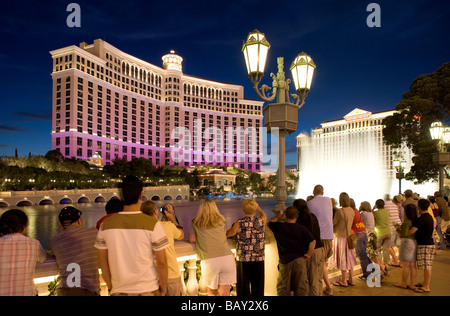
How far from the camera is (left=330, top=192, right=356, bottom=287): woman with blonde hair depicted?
6711mm

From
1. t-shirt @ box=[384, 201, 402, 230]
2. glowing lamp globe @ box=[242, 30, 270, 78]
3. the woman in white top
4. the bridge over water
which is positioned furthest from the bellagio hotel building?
the woman in white top

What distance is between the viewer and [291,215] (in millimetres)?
4828

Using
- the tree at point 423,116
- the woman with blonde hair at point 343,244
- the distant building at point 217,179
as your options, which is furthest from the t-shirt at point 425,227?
the distant building at point 217,179

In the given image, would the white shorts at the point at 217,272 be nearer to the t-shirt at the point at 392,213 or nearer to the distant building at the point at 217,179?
the t-shirt at the point at 392,213

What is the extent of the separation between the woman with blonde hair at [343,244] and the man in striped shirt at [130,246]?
15.2 feet

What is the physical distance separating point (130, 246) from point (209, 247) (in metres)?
1.53

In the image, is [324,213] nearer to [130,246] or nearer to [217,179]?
[130,246]

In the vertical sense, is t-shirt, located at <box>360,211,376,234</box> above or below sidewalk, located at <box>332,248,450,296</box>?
above

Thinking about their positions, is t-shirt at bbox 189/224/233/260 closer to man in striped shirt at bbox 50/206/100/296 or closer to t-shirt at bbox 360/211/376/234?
man in striped shirt at bbox 50/206/100/296

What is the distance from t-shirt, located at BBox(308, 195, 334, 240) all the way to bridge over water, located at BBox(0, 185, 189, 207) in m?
39.7

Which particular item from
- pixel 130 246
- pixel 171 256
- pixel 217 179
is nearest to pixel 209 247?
pixel 171 256

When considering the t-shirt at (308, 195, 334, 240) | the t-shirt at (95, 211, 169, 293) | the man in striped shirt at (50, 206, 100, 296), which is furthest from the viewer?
the t-shirt at (308, 195, 334, 240)
